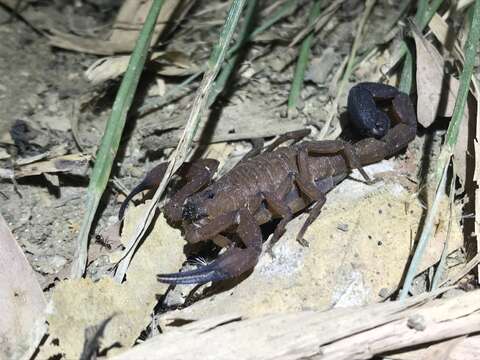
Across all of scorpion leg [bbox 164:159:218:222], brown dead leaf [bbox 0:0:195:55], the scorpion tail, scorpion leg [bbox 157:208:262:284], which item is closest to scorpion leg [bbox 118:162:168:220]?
scorpion leg [bbox 164:159:218:222]

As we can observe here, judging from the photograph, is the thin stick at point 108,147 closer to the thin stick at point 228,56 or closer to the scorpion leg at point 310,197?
the thin stick at point 228,56

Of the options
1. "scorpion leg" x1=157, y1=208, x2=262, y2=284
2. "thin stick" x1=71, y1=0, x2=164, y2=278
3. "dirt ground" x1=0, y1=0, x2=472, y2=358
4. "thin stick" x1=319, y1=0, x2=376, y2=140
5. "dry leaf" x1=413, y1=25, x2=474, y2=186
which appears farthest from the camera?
"thin stick" x1=319, y1=0, x2=376, y2=140

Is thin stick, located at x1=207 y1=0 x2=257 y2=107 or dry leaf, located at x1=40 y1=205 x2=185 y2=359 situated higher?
thin stick, located at x1=207 y1=0 x2=257 y2=107

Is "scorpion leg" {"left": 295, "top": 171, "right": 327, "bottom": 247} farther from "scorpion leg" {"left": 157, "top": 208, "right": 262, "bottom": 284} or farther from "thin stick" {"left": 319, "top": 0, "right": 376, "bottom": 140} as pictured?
"thin stick" {"left": 319, "top": 0, "right": 376, "bottom": 140}

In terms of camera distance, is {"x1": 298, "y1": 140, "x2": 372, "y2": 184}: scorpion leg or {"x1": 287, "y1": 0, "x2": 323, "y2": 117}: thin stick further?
{"x1": 287, "y1": 0, "x2": 323, "y2": 117}: thin stick

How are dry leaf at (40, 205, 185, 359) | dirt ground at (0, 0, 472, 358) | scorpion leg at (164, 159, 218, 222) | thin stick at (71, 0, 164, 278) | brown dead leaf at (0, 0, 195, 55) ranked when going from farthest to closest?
brown dead leaf at (0, 0, 195, 55) → dirt ground at (0, 0, 472, 358) → scorpion leg at (164, 159, 218, 222) → thin stick at (71, 0, 164, 278) → dry leaf at (40, 205, 185, 359)

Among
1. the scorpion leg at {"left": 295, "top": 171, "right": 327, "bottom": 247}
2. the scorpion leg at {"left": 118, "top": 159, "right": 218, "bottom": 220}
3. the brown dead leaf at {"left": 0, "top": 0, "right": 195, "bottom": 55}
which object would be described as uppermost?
the brown dead leaf at {"left": 0, "top": 0, "right": 195, "bottom": 55}

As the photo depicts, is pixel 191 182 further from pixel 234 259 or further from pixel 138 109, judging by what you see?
pixel 138 109
